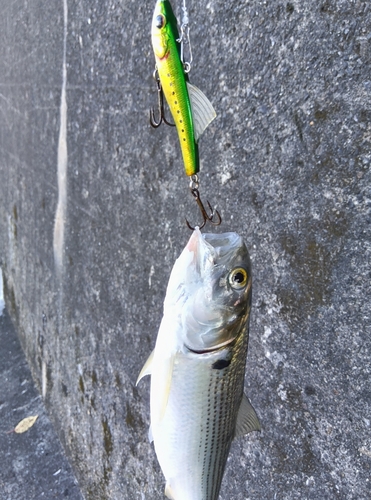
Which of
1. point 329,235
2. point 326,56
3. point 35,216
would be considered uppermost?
point 326,56

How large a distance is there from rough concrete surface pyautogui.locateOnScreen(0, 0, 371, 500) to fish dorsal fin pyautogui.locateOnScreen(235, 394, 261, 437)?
348mm

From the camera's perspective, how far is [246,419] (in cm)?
158

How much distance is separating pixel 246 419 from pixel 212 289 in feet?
1.76

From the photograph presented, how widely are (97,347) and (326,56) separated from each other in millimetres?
2508

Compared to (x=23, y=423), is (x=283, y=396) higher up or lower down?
higher up

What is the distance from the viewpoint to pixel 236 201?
208cm

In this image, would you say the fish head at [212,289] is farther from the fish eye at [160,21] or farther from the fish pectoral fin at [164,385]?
the fish eye at [160,21]

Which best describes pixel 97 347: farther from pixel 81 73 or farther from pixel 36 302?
pixel 81 73

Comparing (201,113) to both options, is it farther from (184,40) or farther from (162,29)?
(184,40)

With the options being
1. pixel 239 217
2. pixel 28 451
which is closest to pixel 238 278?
pixel 239 217

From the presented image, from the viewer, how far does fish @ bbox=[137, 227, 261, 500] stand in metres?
1.38

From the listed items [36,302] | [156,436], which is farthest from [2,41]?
[156,436]

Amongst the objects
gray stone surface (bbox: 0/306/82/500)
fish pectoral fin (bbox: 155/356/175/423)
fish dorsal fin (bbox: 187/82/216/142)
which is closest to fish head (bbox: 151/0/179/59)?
fish dorsal fin (bbox: 187/82/216/142)

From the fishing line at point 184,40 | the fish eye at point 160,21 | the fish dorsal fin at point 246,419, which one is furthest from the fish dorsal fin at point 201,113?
the fish dorsal fin at point 246,419
